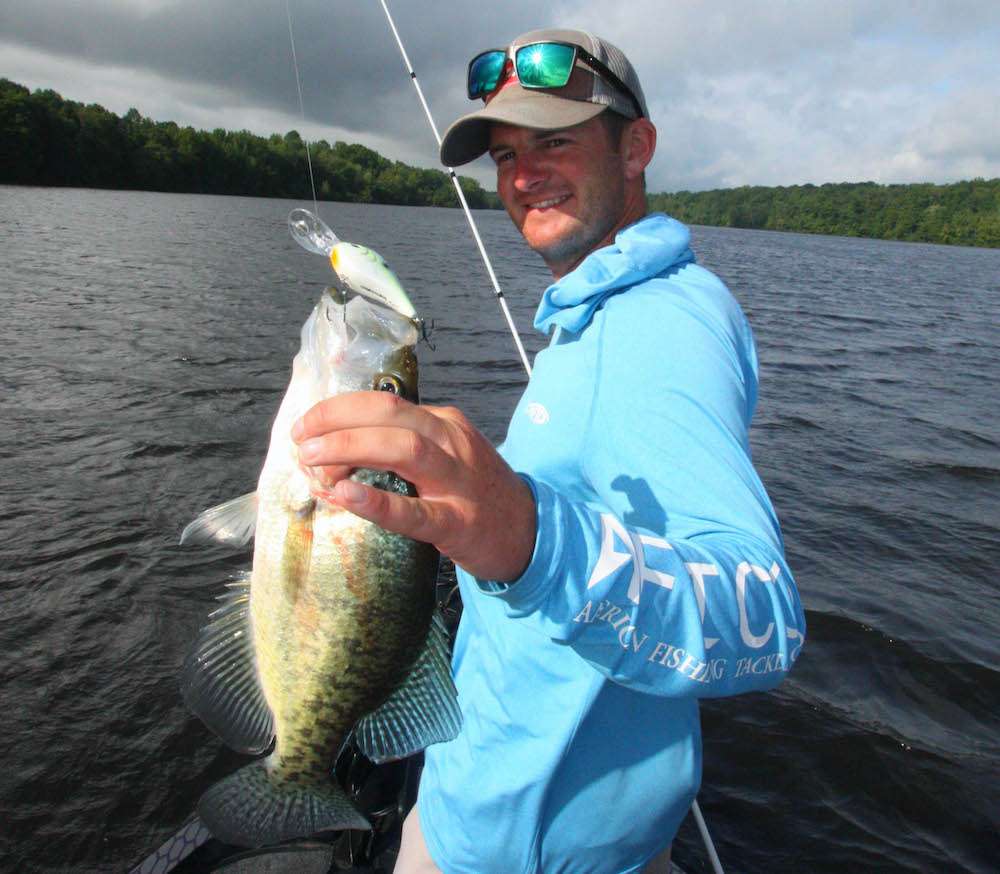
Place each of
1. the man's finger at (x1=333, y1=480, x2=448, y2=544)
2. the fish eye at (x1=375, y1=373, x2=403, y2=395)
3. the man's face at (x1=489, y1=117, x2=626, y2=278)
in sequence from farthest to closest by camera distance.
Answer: the man's face at (x1=489, y1=117, x2=626, y2=278)
the fish eye at (x1=375, y1=373, x2=403, y2=395)
the man's finger at (x1=333, y1=480, x2=448, y2=544)

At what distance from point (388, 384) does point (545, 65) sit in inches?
57.5

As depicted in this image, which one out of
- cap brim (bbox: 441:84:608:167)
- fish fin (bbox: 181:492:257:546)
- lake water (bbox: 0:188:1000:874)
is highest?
cap brim (bbox: 441:84:608:167)

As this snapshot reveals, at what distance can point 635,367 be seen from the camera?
67.9 inches

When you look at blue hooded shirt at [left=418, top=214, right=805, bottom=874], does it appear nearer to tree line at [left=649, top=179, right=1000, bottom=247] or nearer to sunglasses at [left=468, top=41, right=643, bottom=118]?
sunglasses at [left=468, top=41, right=643, bottom=118]

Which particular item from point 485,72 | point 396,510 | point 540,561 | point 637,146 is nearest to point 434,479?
point 396,510

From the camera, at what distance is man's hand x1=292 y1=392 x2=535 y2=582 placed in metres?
1.14

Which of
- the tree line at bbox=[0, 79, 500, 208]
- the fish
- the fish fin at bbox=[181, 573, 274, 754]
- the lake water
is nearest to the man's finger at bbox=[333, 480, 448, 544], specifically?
the fish

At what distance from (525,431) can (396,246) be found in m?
38.6

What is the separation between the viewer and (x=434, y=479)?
45.6 inches

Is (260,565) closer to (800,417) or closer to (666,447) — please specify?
(666,447)

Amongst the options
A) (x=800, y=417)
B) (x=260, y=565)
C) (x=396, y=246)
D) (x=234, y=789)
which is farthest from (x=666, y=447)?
(x=396, y=246)

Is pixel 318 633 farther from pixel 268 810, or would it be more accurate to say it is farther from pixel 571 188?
pixel 571 188

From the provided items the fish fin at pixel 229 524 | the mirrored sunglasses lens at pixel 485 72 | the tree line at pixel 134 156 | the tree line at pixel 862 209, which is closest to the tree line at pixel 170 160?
the tree line at pixel 134 156

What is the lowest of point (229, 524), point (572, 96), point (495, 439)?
point (495, 439)
